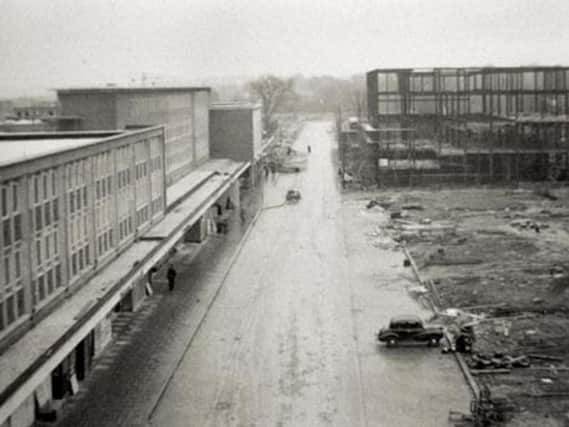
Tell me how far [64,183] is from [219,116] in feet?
109

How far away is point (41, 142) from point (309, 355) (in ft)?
28.6

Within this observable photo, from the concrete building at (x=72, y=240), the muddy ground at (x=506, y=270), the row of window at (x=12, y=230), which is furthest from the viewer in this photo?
the muddy ground at (x=506, y=270)

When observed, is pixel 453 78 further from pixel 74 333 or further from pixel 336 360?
pixel 74 333

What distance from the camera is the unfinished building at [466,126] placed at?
166 feet

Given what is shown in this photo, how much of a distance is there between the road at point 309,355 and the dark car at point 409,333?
0.26 metres

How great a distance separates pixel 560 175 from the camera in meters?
50.2

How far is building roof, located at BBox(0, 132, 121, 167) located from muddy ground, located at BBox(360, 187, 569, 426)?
9524 millimetres

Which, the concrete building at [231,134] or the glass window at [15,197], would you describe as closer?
the glass window at [15,197]

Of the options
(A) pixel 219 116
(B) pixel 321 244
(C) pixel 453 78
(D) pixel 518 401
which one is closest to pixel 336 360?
(D) pixel 518 401

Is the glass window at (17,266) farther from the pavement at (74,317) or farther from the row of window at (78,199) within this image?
the row of window at (78,199)

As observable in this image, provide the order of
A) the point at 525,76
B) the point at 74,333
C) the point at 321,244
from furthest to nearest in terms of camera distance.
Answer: the point at 525,76, the point at 321,244, the point at 74,333

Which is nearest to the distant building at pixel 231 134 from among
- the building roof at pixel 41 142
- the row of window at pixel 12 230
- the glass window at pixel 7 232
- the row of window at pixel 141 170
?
the row of window at pixel 141 170

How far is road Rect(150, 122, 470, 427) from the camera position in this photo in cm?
1622

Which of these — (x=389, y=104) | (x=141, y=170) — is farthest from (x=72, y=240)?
(x=389, y=104)
